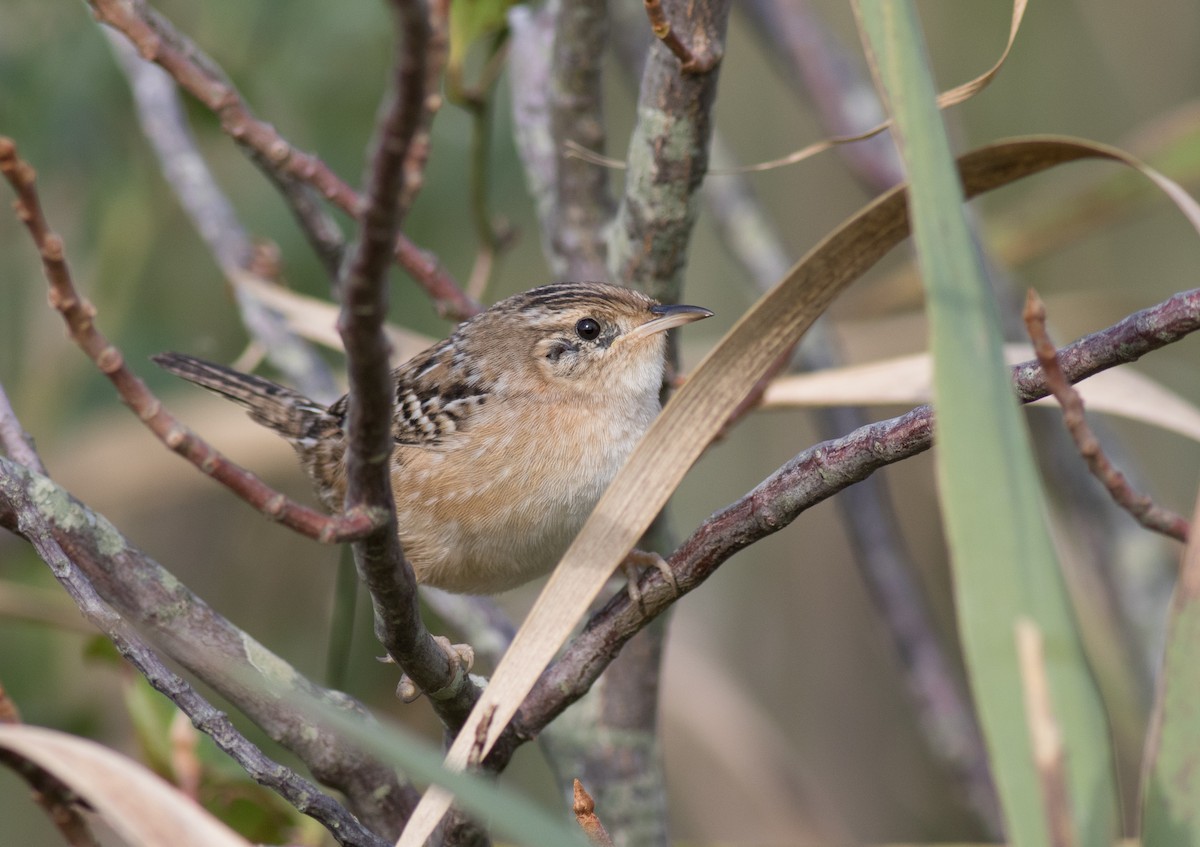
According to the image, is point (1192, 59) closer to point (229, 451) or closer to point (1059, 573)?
point (229, 451)

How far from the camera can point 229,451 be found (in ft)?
13.3

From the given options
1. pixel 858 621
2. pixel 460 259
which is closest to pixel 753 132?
pixel 460 259

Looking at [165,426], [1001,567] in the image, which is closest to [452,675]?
[165,426]

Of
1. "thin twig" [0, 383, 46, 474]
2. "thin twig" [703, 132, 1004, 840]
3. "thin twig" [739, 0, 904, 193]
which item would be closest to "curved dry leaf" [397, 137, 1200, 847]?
"thin twig" [0, 383, 46, 474]

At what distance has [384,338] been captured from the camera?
3.92 feet

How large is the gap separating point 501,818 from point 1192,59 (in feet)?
15.7

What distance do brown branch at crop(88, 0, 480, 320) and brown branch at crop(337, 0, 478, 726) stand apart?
65cm

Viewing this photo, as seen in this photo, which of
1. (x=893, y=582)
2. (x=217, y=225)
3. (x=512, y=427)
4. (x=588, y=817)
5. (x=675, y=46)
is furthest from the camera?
(x=893, y=582)

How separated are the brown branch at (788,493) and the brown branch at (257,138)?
29.0 inches

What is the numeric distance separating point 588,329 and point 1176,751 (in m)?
1.96

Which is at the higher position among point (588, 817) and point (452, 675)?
point (452, 675)

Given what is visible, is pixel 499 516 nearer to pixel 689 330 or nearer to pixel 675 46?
pixel 675 46

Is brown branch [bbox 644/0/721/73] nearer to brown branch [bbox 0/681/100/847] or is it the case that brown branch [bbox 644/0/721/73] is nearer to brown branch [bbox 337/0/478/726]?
brown branch [bbox 337/0/478/726]

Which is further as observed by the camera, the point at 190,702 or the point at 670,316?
the point at 670,316
